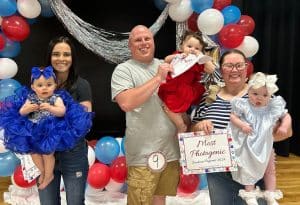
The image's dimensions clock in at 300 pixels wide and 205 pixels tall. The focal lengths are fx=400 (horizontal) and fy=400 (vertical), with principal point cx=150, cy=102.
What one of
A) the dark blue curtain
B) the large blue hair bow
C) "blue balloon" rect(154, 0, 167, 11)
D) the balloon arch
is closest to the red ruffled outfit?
the large blue hair bow

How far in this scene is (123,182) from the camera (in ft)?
11.8

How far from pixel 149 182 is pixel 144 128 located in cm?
30

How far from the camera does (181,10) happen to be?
139 inches

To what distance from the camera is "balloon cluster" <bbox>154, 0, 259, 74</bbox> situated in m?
3.44

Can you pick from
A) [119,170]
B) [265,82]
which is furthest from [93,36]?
[265,82]

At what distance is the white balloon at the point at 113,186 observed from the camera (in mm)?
3593

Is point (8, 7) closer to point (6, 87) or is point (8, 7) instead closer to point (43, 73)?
point (6, 87)

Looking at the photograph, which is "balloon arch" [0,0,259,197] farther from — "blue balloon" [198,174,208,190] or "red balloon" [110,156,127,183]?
"blue balloon" [198,174,208,190]

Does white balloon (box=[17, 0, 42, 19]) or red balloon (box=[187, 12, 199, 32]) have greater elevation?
white balloon (box=[17, 0, 42, 19])

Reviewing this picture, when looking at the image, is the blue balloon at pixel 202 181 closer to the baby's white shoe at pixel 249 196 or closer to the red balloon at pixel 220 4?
the red balloon at pixel 220 4

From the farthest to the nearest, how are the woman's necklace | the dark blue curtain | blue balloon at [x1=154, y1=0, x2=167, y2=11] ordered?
1. the dark blue curtain
2. blue balloon at [x1=154, y1=0, x2=167, y2=11]
3. the woman's necklace

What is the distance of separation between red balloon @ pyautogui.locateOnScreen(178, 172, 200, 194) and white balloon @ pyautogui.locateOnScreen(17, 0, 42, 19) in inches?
75.7

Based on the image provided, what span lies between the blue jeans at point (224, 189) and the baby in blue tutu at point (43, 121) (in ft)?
2.28

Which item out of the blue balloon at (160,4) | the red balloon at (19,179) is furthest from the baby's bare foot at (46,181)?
the blue balloon at (160,4)
